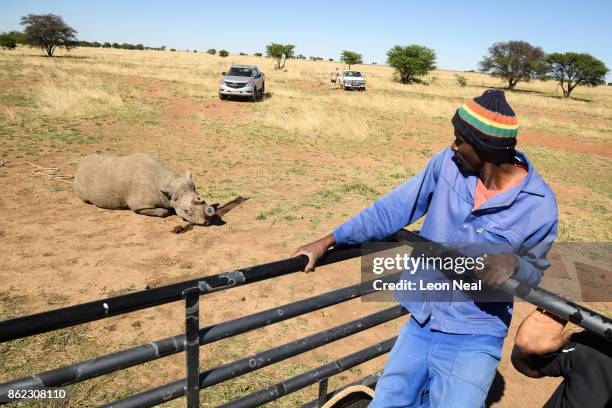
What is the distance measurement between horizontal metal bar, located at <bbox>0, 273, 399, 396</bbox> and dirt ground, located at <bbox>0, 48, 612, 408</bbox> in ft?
7.46

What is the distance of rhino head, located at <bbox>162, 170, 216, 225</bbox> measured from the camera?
7338 mm

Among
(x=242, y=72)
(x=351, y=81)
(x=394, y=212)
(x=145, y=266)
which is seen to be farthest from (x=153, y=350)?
(x=351, y=81)

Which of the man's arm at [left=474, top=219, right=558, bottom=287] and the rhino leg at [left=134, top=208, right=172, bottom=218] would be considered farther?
the rhino leg at [left=134, top=208, right=172, bottom=218]

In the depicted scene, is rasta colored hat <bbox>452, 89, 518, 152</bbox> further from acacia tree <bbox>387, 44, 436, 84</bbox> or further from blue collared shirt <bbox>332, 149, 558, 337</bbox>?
acacia tree <bbox>387, 44, 436, 84</bbox>

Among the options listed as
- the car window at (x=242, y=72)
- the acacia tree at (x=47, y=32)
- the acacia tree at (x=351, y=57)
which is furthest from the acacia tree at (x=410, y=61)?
the acacia tree at (x=47, y=32)

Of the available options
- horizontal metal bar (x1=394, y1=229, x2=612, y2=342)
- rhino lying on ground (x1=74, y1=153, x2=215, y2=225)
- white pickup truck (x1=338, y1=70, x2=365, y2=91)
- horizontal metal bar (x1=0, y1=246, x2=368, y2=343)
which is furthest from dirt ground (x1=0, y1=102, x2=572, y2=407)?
white pickup truck (x1=338, y1=70, x2=365, y2=91)

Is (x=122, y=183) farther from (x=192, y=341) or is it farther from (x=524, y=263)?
(x=524, y=263)

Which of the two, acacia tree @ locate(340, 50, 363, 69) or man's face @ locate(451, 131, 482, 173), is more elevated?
acacia tree @ locate(340, 50, 363, 69)

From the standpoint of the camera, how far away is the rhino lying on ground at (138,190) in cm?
Answer: 762

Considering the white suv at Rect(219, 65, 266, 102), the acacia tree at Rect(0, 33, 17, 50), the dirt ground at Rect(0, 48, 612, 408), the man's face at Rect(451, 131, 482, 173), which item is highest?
the acacia tree at Rect(0, 33, 17, 50)

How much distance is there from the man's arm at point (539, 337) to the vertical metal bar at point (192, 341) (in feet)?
4.05

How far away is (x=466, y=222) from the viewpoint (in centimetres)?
212

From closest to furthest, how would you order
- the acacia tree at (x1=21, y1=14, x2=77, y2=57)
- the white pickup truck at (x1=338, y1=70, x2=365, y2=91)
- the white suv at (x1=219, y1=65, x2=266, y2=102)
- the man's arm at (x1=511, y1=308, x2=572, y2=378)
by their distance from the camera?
the man's arm at (x1=511, y1=308, x2=572, y2=378)
the white suv at (x1=219, y1=65, x2=266, y2=102)
the white pickup truck at (x1=338, y1=70, x2=365, y2=91)
the acacia tree at (x1=21, y1=14, x2=77, y2=57)

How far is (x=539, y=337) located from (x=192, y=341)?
4.42 ft
